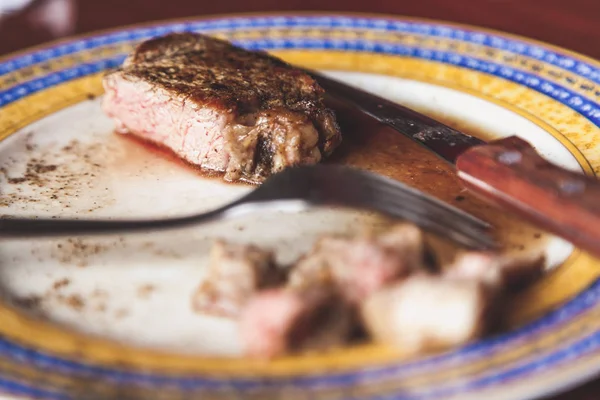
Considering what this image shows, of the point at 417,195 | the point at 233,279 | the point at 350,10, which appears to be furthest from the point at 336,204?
the point at 350,10

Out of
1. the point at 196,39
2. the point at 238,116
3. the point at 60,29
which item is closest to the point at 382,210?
the point at 238,116

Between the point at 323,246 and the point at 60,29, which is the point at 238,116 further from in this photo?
the point at 60,29

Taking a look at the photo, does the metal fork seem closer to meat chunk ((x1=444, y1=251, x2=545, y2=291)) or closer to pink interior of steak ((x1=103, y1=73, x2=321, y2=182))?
meat chunk ((x1=444, y1=251, x2=545, y2=291))

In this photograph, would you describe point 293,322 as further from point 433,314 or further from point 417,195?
point 417,195

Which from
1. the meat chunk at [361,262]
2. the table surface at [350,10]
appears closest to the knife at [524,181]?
the meat chunk at [361,262]

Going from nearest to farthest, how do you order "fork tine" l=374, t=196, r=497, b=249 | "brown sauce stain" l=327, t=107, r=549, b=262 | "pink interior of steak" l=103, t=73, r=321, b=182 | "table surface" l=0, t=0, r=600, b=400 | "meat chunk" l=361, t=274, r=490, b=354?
"meat chunk" l=361, t=274, r=490, b=354 → "fork tine" l=374, t=196, r=497, b=249 → "brown sauce stain" l=327, t=107, r=549, b=262 → "pink interior of steak" l=103, t=73, r=321, b=182 → "table surface" l=0, t=0, r=600, b=400

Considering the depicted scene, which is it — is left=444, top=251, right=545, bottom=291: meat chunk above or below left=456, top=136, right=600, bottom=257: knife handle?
below

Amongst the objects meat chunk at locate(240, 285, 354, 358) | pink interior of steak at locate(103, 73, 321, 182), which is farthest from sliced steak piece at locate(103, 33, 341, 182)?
meat chunk at locate(240, 285, 354, 358)
